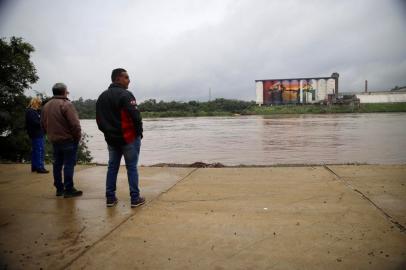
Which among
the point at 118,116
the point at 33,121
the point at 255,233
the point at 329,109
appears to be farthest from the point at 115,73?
the point at 329,109

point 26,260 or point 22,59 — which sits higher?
point 22,59

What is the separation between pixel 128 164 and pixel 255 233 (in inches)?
77.7

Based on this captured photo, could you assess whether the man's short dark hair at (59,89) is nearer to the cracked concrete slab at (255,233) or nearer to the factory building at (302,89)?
the cracked concrete slab at (255,233)

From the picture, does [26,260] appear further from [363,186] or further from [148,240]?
[363,186]

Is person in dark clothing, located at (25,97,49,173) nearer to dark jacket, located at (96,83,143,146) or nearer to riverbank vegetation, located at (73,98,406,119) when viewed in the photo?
dark jacket, located at (96,83,143,146)

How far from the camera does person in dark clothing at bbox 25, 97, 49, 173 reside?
6852 mm

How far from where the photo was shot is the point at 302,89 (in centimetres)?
7750

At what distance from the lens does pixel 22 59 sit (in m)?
11.2

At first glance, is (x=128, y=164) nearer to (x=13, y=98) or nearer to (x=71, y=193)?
(x=71, y=193)

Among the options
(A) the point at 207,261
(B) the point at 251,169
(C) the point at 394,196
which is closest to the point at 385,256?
(A) the point at 207,261

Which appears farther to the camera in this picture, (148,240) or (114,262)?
(148,240)

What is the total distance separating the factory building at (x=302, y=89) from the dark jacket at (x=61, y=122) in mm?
76185

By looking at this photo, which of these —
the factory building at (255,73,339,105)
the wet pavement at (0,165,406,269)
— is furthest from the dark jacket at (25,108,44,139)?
the factory building at (255,73,339,105)

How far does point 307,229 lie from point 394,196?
5.75ft
